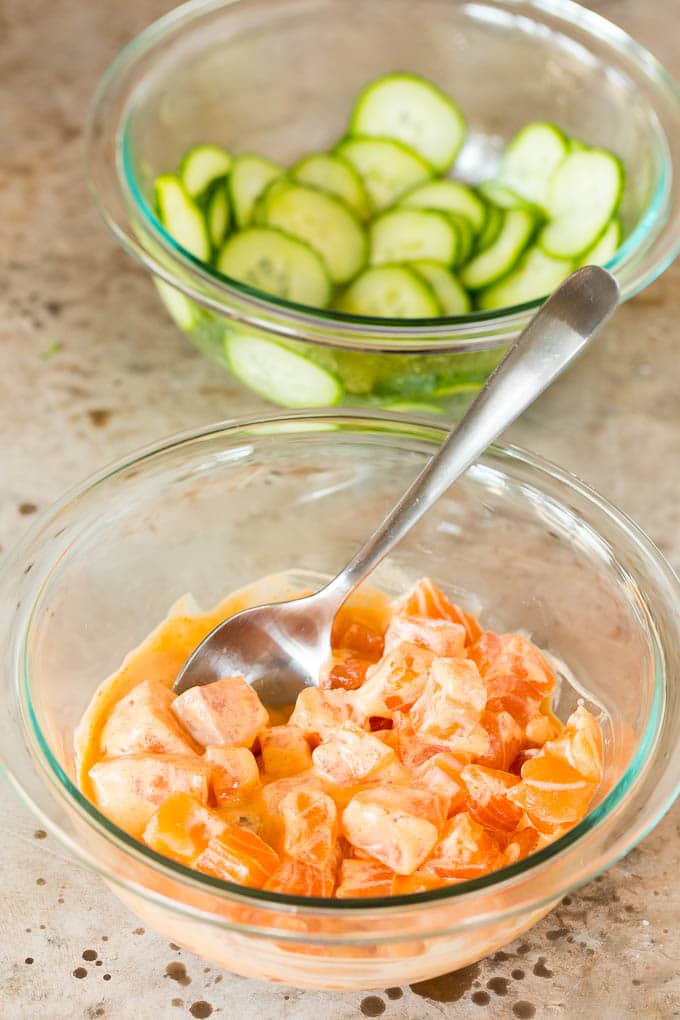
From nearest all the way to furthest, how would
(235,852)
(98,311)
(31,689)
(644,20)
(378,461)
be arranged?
(235,852) < (31,689) < (378,461) < (98,311) < (644,20)

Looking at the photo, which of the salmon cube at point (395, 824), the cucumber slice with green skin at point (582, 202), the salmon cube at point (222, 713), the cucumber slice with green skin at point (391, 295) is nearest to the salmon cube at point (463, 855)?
the salmon cube at point (395, 824)

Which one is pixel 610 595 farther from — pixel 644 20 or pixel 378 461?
pixel 644 20

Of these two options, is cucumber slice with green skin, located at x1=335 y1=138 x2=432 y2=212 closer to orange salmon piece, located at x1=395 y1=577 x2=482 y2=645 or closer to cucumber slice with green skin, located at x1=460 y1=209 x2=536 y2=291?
cucumber slice with green skin, located at x1=460 y1=209 x2=536 y2=291

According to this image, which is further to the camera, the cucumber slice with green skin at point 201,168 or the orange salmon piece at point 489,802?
the cucumber slice with green skin at point 201,168

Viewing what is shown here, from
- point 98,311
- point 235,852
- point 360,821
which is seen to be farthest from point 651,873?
point 98,311

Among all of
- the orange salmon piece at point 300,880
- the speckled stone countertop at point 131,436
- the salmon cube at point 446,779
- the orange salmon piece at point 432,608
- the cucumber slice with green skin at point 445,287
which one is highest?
the cucumber slice with green skin at point 445,287

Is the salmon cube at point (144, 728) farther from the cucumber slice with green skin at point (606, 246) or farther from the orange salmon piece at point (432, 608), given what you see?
the cucumber slice with green skin at point (606, 246)
